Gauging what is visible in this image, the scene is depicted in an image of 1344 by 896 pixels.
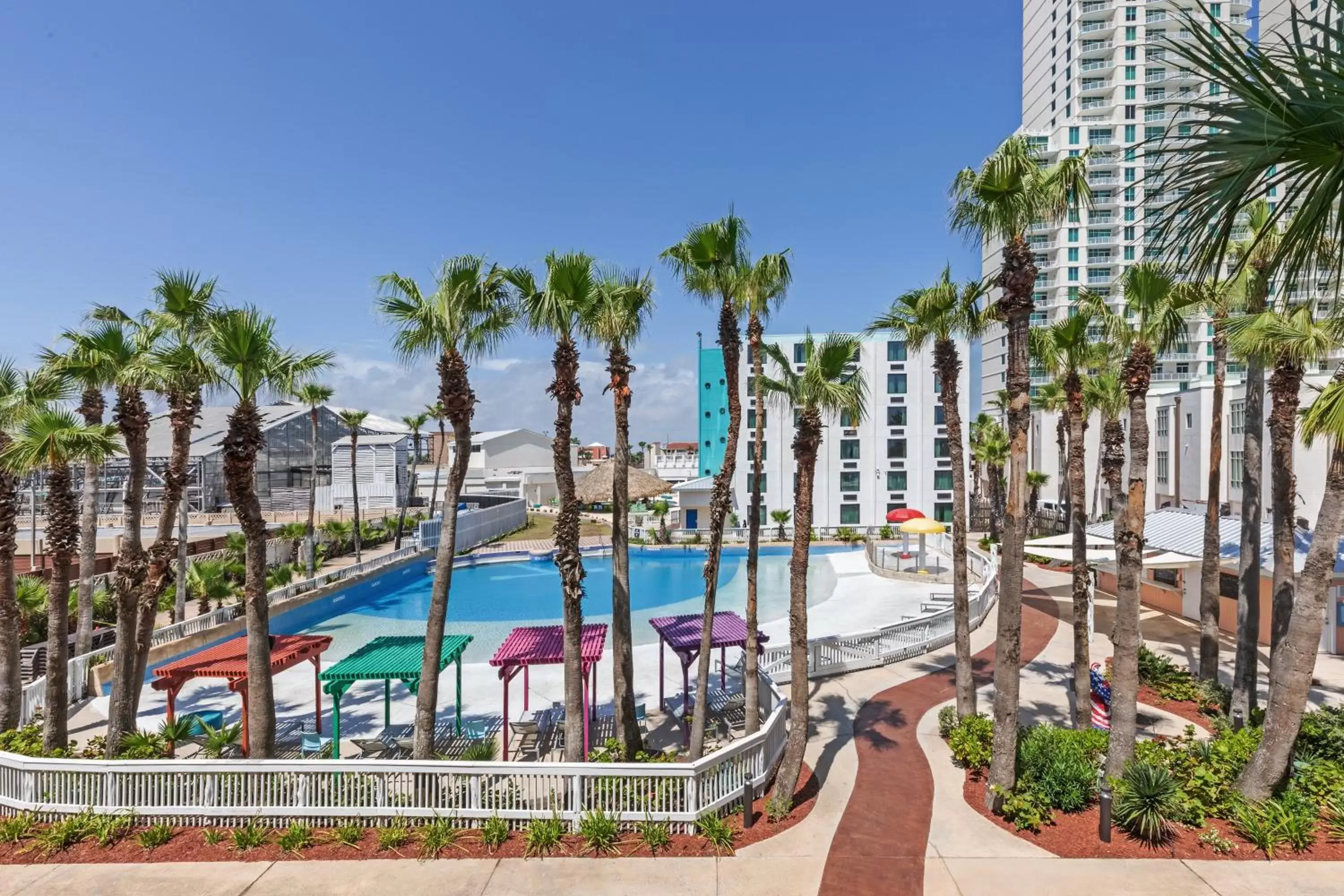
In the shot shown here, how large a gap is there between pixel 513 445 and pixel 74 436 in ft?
233

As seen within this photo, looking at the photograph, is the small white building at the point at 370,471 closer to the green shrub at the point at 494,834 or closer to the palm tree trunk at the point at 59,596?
the palm tree trunk at the point at 59,596

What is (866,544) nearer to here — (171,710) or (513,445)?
(171,710)

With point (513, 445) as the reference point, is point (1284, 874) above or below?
below

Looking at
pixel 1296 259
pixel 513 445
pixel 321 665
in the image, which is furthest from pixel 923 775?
pixel 513 445

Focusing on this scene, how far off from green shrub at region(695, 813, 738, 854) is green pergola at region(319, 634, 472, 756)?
15.6ft

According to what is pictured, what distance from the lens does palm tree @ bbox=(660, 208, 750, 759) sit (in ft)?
36.3

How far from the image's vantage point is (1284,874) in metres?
8.34

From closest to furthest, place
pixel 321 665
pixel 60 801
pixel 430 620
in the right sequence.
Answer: pixel 60 801 → pixel 430 620 → pixel 321 665

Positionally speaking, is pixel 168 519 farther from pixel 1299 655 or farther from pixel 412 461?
pixel 412 461

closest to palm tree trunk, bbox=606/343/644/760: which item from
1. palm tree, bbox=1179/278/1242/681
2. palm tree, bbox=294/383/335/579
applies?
palm tree, bbox=1179/278/1242/681

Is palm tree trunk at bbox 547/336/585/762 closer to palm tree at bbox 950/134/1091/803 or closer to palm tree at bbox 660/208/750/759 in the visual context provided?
palm tree at bbox 660/208/750/759

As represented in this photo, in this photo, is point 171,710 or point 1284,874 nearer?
point 1284,874

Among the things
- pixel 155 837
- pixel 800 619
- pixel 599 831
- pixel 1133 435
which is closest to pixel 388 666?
pixel 155 837

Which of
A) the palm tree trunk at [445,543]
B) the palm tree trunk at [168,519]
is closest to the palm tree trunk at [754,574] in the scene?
the palm tree trunk at [445,543]
